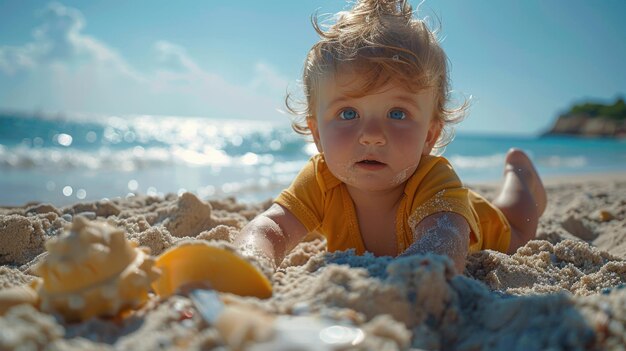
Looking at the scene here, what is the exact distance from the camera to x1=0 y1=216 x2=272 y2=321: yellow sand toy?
3.63 ft

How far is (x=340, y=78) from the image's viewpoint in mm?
2189

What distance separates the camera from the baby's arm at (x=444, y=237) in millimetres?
1775

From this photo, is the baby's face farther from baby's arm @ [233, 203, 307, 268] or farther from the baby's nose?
baby's arm @ [233, 203, 307, 268]

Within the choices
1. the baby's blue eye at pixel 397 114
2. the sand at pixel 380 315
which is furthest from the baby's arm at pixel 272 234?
the baby's blue eye at pixel 397 114

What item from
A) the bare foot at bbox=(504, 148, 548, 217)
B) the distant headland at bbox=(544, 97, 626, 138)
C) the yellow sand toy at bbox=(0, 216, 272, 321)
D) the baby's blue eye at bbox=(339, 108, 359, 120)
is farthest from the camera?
the distant headland at bbox=(544, 97, 626, 138)

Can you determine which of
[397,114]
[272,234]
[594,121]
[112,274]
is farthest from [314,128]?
[594,121]

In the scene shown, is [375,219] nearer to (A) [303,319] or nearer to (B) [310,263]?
(B) [310,263]

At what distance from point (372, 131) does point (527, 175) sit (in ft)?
5.68

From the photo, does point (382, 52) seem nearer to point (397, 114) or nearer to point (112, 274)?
point (397, 114)

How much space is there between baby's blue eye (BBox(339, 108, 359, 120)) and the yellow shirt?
42cm

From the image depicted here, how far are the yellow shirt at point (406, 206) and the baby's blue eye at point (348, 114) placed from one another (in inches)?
16.5

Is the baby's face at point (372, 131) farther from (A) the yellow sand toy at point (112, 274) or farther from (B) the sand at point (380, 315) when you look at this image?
(A) the yellow sand toy at point (112, 274)

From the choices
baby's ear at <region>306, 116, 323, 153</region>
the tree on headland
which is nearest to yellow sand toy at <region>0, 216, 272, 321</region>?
baby's ear at <region>306, 116, 323, 153</region>

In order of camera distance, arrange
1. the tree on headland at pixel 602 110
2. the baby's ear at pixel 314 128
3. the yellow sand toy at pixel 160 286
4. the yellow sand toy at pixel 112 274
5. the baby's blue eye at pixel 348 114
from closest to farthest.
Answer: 1. the yellow sand toy at pixel 160 286
2. the yellow sand toy at pixel 112 274
3. the baby's blue eye at pixel 348 114
4. the baby's ear at pixel 314 128
5. the tree on headland at pixel 602 110
